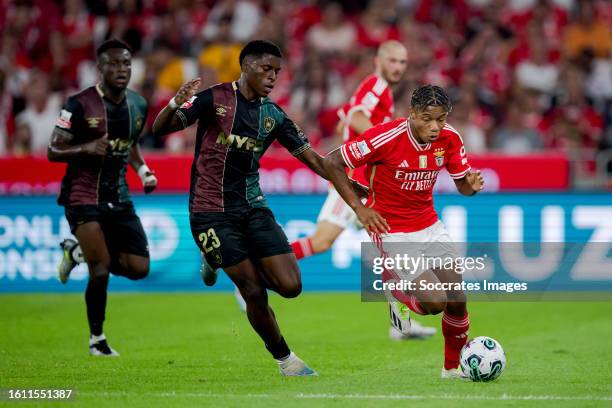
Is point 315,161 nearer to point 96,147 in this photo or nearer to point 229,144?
point 229,144

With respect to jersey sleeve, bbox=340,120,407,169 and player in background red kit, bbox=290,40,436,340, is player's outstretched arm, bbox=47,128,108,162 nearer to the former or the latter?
jersey sleeve, bbox=340,120,407,169

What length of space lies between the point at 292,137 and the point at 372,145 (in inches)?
26.1

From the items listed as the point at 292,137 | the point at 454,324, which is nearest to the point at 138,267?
the point at 292,137

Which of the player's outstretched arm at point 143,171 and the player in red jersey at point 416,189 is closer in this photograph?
the player in red jersey at point 416,189

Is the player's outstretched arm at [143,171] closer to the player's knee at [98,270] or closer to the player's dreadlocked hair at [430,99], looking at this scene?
the player's knee at [98,270]

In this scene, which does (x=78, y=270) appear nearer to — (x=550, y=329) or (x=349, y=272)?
(x=349, y=272)

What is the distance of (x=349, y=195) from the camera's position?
883cm

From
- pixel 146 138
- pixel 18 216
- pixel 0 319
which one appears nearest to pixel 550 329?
pixel 0 319

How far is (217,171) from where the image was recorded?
8867 mm

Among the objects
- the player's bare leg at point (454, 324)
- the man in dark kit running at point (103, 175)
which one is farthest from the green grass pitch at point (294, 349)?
the man in dark kit running at point (103, 175)

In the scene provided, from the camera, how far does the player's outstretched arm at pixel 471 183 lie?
29.1ft

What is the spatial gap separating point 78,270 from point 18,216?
1110 mm

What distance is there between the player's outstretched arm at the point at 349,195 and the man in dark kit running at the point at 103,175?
7.81 feet

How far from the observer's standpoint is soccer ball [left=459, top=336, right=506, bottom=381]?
27.4ft
